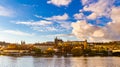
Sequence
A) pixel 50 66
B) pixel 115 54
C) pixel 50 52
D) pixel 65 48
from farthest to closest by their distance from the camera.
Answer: pixel 65 48, pixel 50 52, pixel 115 54, pixel 50 66

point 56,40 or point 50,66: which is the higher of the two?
point 56,40

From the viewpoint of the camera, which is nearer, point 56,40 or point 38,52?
point 38,52

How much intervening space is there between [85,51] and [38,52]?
2105cm

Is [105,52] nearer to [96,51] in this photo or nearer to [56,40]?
[96,51]

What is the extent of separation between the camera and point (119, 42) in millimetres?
189500

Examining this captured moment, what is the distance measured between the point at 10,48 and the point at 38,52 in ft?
73.9

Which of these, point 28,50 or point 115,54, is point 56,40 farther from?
point 115,54

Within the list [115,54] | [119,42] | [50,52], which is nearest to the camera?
[115,54]

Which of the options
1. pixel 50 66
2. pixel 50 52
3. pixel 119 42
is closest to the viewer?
pixel 50 66

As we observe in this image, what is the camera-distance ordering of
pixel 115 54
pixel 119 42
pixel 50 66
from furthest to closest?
pixel 119 42 < pixel 115 54 < pixel 50 66

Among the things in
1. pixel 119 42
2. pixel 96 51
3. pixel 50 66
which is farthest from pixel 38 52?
pixel 50 66

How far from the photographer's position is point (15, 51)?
156375mm

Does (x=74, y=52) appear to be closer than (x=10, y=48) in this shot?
Yes

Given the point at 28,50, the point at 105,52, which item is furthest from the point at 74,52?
the point at 28,50
